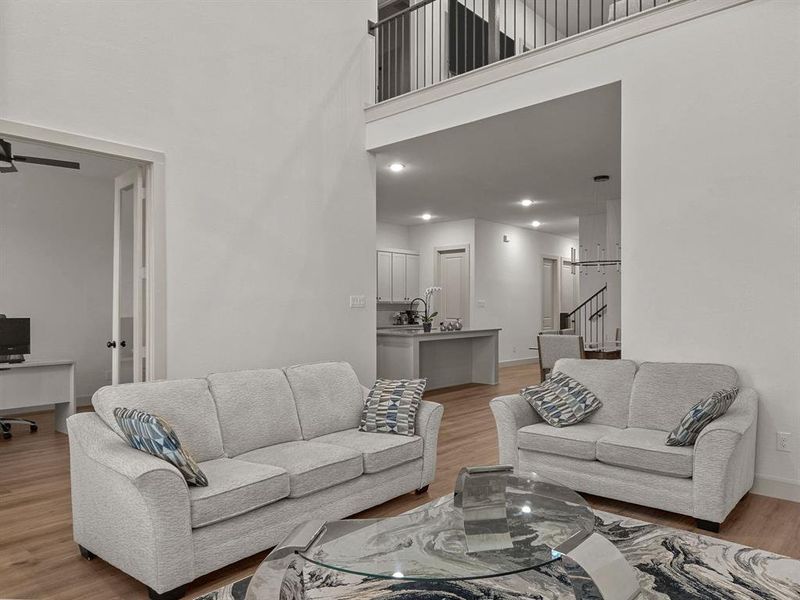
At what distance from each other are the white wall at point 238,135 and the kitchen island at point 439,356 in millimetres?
1378

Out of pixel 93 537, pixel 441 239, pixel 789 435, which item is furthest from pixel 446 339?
pixel 93 537

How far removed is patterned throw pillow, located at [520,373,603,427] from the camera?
3740 mm

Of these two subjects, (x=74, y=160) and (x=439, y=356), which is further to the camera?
(x=439, y=356)

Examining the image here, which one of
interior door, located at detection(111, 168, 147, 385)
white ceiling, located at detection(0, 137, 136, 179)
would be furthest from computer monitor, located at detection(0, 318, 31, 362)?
interior door, located at detection(111, 168, 147, 385)

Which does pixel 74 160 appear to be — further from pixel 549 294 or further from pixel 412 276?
pixel 549 294

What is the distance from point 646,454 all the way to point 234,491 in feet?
7.31

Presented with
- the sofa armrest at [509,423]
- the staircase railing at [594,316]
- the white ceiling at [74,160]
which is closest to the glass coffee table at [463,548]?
the sofa armrest at [509,423]

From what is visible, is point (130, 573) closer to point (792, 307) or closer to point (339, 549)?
point (339, 549)

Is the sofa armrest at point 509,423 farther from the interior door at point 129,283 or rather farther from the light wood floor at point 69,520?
the interior door at point 129,283

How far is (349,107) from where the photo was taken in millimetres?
5582

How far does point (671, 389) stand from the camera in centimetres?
364

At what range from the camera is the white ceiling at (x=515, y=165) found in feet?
16.2

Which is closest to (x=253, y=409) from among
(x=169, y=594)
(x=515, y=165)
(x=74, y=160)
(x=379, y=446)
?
(x=379, y=446)

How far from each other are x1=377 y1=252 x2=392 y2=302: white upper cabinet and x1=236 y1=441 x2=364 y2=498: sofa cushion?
271 inches
